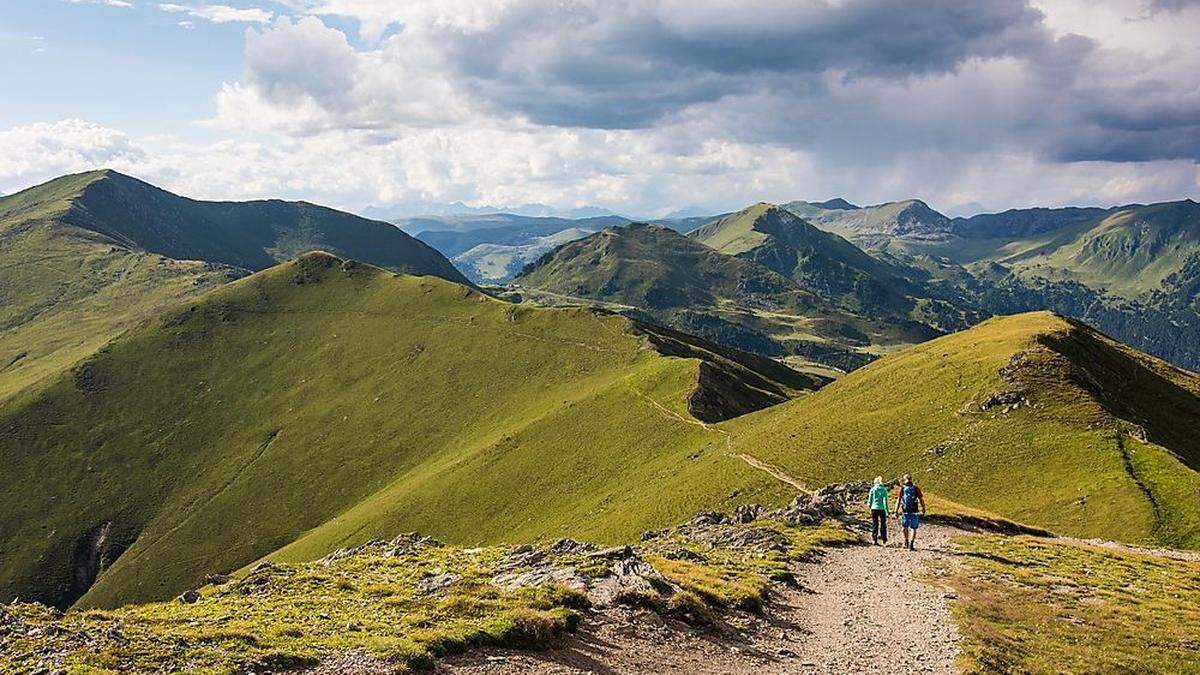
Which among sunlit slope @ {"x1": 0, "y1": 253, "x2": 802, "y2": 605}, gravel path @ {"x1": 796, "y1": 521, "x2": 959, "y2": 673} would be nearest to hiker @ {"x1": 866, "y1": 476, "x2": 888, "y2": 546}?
gravel path @ {"x1": 796, "y1": 521, "x2": 959, "y2": 673}

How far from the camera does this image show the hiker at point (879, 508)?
48531 millimetres

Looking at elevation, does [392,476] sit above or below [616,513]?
below

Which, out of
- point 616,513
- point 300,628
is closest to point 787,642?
point 300,628

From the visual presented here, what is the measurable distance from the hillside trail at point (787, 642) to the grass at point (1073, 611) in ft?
5.21

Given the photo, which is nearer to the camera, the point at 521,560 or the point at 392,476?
the point at 521,560

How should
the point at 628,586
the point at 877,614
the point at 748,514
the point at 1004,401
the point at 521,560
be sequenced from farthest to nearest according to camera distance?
1. the point at 1004,401
2. the point at 748,514
3. the point at 521,560
4. the point at 877,614
5. the point at 628,586

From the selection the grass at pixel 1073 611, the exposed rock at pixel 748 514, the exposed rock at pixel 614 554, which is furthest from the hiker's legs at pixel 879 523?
the exposed rock at pixel 614 554

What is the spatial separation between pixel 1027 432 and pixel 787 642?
70091mm

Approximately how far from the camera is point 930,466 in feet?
286

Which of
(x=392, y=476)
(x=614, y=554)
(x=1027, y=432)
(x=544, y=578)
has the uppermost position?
(x=544, y=578)

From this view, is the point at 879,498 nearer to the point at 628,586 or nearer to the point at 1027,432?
the point at 628,586

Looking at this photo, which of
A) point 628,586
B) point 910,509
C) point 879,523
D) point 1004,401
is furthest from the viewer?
point 1004,401

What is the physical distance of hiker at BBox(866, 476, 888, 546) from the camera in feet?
159

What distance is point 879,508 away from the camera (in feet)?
161
